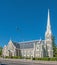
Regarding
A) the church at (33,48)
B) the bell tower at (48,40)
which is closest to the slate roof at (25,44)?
the church at (33,48)

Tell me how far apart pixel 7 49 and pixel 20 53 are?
27.9 ft

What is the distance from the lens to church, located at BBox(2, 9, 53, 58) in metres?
110

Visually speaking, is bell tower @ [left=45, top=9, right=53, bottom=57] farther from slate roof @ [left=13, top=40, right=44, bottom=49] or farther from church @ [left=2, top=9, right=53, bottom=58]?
slate roof @ [left=13, top=40, right=44, bottom=49]

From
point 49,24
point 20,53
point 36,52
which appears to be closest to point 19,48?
point 20,53

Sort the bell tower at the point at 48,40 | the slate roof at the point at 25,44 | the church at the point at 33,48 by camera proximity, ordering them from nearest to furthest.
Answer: the church at the point at 33,48, the bell tower at the point at 48,40, the slate roof at the point at 25,44

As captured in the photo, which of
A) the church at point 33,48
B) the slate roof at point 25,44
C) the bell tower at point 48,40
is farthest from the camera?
the slate roof at point 25,44

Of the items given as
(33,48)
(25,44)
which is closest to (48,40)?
(33,48)

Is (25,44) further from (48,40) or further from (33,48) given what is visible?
(48,40)

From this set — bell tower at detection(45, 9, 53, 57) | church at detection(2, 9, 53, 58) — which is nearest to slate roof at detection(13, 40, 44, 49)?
→ church at detection(2, 9, 53, 58)

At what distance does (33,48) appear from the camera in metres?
112

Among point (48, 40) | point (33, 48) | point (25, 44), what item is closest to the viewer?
point (33, 48)

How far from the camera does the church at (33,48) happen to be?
4313 inches

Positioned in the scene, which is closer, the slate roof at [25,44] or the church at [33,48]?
the church at [33,48]

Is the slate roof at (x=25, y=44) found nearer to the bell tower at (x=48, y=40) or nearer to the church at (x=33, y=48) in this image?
the church at (x=33, y=48)
